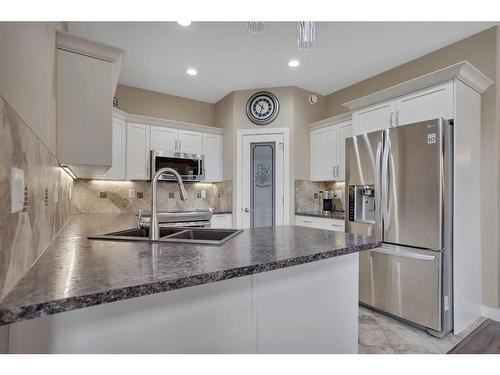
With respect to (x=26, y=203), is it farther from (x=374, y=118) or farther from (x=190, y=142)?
(x=190, y=142)

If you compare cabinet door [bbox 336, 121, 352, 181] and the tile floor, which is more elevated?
cabinet door [bbox 336, 121, 352, 181]

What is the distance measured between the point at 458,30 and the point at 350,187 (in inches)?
67.5

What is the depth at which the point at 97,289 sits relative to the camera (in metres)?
0.63

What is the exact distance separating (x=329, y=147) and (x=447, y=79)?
1565mm

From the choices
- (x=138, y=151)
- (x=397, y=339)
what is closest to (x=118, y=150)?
(x=138, y=151)

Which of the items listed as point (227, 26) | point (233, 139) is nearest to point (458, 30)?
point (227, 26)

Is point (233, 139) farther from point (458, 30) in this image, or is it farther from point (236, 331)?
point (236, 331)

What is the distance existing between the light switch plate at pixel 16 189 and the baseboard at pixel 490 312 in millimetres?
Answer: 3359

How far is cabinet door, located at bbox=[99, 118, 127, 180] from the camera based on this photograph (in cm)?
332

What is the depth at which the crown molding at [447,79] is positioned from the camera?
2085 millimetres

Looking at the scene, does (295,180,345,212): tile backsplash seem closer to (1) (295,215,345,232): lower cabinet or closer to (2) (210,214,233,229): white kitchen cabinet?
(1) (295,215,345,232): lower cabinet

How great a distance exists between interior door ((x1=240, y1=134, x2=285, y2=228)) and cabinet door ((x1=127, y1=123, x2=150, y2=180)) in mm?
1354

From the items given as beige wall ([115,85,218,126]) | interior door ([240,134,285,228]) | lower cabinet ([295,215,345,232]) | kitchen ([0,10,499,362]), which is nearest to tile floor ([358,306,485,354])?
kitchen ([0,10,499,362])

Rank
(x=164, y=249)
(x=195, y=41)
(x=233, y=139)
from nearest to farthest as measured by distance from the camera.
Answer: (x=164, y=249) → (x=195, y=41) → (x=233, y=139)
